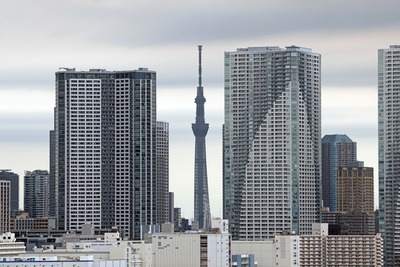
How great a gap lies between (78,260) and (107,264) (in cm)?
306

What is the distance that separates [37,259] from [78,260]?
186 inches

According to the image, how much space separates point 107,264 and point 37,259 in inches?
280

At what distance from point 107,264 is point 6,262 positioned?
10.0 meters

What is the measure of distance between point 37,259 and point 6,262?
3.17 m

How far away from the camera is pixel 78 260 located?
648 ft

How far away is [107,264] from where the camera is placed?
651 feet

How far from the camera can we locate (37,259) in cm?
19950

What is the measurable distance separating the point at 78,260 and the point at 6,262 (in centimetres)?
730
